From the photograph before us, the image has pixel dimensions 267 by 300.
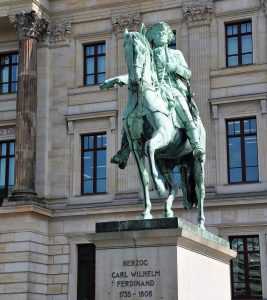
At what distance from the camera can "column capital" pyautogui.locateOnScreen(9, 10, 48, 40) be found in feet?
103

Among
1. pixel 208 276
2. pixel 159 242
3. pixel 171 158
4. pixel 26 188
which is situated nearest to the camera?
pixel 159 242

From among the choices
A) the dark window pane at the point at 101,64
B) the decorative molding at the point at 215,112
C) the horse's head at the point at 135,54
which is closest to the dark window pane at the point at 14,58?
the dark window pane at the point at 101,64

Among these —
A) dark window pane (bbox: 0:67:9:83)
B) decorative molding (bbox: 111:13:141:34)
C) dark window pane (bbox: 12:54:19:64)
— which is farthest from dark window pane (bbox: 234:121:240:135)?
dark window pane (bbox: 0:67:9:83)

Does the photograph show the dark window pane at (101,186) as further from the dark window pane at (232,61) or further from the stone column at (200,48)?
the dark window pane at (232,61)

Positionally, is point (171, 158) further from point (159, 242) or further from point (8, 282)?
point (8, 282)

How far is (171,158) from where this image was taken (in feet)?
38.6

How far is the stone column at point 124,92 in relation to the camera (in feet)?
97.2

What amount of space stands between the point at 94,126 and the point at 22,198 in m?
4.53

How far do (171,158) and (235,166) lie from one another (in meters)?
17.1

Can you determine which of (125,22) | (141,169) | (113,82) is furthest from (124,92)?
(141,169)

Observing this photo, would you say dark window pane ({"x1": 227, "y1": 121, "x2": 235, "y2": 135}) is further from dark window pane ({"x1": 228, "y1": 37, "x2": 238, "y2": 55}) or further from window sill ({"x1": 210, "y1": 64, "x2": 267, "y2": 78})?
dark window pane ({"x1": 228, "y1": 37, "x2": 238, "y2": 55})

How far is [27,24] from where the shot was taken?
31328 millimetres

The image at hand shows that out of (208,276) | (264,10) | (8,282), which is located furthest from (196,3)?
(208,276)

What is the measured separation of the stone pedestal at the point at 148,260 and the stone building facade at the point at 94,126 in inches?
688
